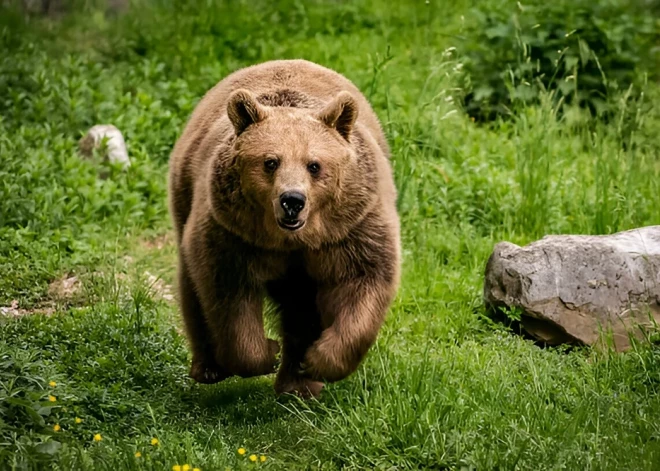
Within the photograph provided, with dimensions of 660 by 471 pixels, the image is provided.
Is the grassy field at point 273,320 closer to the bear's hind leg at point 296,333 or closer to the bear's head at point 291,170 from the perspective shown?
the bear's hind leg at point 296,333

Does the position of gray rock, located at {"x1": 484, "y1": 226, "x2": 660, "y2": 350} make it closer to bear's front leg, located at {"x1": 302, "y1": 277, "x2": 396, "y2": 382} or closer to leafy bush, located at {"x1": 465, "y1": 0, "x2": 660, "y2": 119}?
bear's front leg, located at {"x1": 302, "y1": 277, "x2": 396, "y2": 382}

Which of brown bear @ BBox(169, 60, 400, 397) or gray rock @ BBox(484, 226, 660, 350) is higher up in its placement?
brown bear @ BBox(169, 60, 400, 397)

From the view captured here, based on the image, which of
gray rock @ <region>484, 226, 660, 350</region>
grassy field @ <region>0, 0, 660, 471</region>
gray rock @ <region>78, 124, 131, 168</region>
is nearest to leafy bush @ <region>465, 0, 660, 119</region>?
grassy field @ <region>0, 0, 660, 471</region>

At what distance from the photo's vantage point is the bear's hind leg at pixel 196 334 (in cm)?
607

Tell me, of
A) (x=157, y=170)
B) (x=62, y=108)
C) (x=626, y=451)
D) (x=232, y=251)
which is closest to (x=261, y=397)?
(x=232, y=251)

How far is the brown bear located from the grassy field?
357 mm

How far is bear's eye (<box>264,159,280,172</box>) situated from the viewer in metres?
5.11

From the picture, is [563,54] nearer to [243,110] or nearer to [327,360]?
[243,110]

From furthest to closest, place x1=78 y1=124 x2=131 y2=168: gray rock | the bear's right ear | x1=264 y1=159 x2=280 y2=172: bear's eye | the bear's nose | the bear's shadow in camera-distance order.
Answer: x1=78 y1=124 x2=131 y2=168: gray rock → the bear's shadow → the bear's right ear → x1=264 y1=159 x2=280 y2=172: bear's eye → the bear's nose

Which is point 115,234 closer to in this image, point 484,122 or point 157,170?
point 157,170

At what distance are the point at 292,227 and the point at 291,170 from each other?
0.29 metres

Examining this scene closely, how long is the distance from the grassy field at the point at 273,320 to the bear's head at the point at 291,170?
90cm

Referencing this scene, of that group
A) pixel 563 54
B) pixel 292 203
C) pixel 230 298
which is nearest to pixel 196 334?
pixel 230 298

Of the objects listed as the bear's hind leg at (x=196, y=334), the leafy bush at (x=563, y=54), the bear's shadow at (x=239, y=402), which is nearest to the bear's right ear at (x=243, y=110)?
the bear's hind leg at (x=196, y=334)
